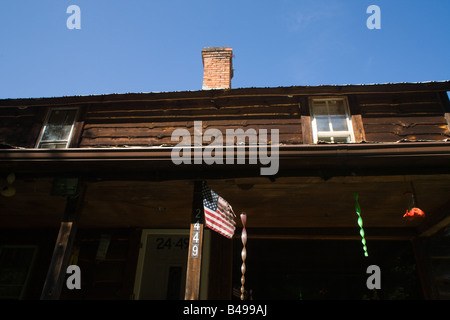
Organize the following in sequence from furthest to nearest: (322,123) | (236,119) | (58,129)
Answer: (58,129)
(236,119)
(322,123)

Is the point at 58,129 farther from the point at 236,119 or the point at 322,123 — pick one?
the point at 322,123

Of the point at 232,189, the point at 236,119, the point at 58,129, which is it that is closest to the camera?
the point at 232,189

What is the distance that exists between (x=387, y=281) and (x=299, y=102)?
224 inches

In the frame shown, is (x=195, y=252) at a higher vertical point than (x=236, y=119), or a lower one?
A: lower

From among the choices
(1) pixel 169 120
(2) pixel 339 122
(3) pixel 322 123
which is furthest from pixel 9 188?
(2) pixel 339 122

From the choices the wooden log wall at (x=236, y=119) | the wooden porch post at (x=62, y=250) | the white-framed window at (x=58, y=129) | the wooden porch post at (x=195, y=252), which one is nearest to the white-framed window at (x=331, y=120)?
the wooden log wall at (x=236, y=119)

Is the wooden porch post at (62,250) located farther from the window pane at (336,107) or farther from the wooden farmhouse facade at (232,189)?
the window pane at (336,107)

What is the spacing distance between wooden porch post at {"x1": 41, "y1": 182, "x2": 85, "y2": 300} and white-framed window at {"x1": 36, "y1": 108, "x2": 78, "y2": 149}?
2.47 meters

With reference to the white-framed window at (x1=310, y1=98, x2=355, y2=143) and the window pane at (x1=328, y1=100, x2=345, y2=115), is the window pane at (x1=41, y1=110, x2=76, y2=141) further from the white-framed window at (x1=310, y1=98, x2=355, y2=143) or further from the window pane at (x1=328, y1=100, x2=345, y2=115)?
the window pane at (x1=328, y1=100, x2=345, y2=115)

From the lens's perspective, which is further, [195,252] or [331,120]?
[331,120]

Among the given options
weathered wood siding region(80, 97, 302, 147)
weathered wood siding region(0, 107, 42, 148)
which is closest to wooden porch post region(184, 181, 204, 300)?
weathered wood siding region(80, 97, 302, 147)

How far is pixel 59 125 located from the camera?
7.77 meters

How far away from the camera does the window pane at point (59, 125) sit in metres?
7.60

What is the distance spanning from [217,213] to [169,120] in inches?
126
